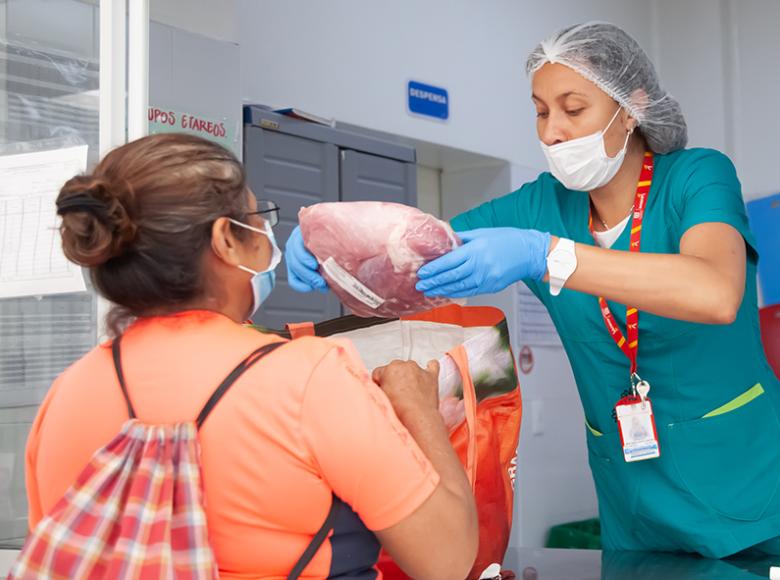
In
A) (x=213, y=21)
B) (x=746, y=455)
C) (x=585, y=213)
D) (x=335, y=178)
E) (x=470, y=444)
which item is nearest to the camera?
(x=470, y=444)

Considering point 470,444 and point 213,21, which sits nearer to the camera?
point 470,444

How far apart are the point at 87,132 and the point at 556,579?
114cm

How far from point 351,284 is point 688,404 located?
2.52 ft

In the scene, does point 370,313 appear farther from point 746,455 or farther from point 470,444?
point 746,455

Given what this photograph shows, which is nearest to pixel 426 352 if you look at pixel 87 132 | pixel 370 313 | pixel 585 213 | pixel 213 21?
pixel 370 313

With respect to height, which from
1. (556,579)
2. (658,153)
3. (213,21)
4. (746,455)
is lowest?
(556,579)

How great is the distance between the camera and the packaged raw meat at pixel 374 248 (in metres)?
1.30

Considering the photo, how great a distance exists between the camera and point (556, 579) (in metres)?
1.42

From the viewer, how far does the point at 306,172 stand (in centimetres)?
310

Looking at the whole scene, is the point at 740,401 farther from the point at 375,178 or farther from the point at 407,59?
the point at 407,59

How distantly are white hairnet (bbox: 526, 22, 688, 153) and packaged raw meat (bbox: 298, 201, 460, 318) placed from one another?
659mm

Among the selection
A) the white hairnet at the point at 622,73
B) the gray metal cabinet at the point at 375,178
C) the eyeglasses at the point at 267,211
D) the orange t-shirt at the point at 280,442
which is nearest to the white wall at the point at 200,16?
the gray metal cabinet at the point at 375,178

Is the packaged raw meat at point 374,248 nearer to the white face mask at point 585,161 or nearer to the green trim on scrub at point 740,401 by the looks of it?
the white face mask at point 585,161

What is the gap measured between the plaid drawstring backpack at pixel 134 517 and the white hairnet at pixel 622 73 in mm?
1203
